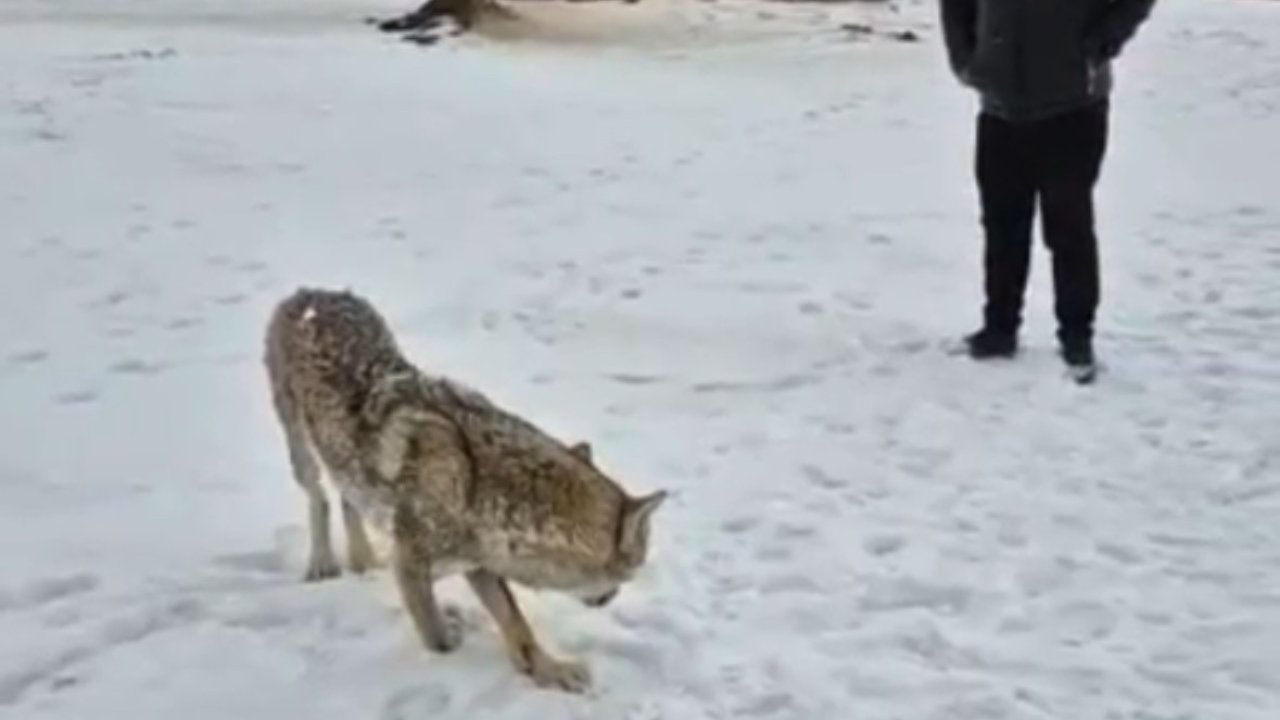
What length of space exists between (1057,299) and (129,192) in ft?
14.6

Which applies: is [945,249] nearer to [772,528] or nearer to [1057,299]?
[1057,299]

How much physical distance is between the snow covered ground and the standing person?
Answer: 0.20 metres

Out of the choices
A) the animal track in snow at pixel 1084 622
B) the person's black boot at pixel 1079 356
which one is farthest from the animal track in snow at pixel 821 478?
the person's black boot at pixel 1079 356

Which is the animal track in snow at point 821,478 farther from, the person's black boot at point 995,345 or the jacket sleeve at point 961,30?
the jacket sleeve at point 961,30

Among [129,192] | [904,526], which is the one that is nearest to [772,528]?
[904,526]

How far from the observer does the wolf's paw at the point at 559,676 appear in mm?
3703

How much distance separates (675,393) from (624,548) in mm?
2172

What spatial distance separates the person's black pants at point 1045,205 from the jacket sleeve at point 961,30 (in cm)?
20

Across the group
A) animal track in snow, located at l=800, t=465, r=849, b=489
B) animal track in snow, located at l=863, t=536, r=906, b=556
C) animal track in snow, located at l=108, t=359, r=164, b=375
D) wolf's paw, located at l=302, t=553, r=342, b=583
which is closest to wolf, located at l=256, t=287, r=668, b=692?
wolf's paw, located at l=302, t=553, r=342, b=583

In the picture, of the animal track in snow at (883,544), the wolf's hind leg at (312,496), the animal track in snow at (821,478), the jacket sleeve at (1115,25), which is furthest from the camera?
the jacket sleeve at (1115,25)

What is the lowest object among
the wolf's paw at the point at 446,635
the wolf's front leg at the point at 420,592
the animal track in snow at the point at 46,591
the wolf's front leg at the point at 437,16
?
the wolf's front leg at the point at 437,16

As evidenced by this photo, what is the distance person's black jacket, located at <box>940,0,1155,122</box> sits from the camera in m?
5.58

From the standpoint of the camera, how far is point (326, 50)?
13.5 metres

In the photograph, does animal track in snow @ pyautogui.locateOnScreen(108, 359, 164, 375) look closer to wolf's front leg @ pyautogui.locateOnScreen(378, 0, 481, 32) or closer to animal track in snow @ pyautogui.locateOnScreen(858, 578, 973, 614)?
animal track in snow @ pyautogui.locateOnScreen(858, 578, 973, 614)
